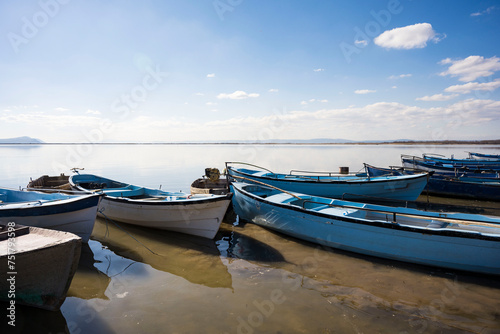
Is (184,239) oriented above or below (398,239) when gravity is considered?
below

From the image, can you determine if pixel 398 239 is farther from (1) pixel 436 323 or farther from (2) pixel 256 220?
(2) pixel 256 220

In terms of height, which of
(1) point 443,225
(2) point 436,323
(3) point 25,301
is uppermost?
(1) point 443,225

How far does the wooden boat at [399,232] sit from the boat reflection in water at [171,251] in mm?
2463

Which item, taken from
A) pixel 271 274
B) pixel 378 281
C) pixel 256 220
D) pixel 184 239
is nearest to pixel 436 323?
pixel 378 281

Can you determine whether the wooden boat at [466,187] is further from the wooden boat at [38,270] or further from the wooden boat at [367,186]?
the wooden boat at [38,270]

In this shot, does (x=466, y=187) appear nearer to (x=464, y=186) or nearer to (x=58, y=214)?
(x=464, y=186)

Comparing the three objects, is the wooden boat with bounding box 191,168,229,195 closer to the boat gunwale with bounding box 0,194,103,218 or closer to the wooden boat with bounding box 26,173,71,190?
the boat gunwale with bounding box 0,194,103,218

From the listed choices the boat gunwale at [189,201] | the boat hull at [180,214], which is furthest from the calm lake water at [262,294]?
the boat gunwale at [189,201]

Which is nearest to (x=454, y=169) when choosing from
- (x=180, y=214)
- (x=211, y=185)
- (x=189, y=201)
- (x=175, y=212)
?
(x=211, y=185)

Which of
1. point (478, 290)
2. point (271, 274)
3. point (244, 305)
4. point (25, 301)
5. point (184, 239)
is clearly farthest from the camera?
point (184, 239)

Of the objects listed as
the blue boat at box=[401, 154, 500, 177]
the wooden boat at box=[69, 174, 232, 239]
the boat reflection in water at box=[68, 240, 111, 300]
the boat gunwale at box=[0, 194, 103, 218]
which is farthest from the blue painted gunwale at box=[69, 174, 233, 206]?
the blue boat at box=[401, 154, 500, 177]

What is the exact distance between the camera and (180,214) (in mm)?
8977

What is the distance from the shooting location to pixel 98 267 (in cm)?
724

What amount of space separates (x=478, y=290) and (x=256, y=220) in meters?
6.13
